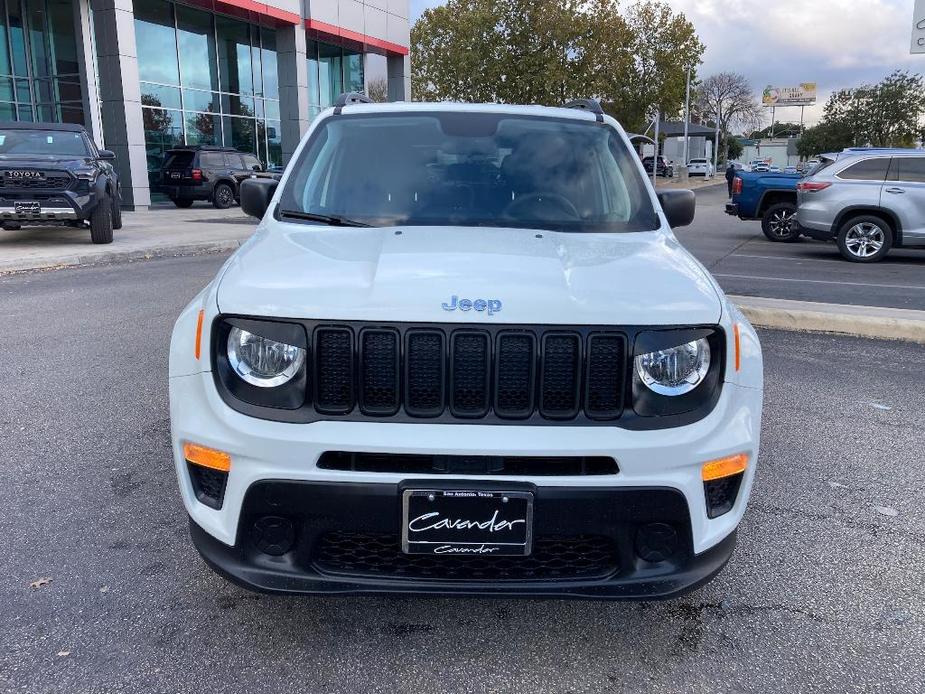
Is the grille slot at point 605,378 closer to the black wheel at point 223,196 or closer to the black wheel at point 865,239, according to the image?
the black wheel at point 865,239

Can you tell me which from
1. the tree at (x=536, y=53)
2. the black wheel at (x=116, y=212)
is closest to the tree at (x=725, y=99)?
the tree at (x=536, y=53)

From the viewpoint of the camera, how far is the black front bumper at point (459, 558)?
7.11 ft

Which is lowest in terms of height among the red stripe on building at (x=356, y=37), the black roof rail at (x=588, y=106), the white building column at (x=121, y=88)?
the black roof rail at (x=588, y=106)

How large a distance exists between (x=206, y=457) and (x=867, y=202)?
41.7 ft

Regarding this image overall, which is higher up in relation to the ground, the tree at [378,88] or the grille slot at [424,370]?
the tree at [378,88]

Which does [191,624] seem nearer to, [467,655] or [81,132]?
[467,655]

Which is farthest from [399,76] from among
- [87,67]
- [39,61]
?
[87,67]

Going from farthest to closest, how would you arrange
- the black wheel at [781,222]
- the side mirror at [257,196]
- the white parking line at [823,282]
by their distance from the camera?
the black wheel at [781,222] < the white parking line at [823,282] < the side mirror at [257,196]

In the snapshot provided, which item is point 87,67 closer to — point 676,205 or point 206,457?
point 676,205

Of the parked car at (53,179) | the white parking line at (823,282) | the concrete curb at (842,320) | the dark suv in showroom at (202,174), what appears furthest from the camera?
the dark suv in showroom at (202,174)

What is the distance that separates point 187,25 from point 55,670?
2577 cm

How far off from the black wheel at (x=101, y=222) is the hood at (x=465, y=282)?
11187 mm

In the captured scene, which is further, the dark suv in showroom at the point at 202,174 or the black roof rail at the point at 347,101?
the dark suv in showroom at the point at 202,174

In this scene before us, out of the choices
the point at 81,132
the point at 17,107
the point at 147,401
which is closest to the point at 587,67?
the point at 17,107
